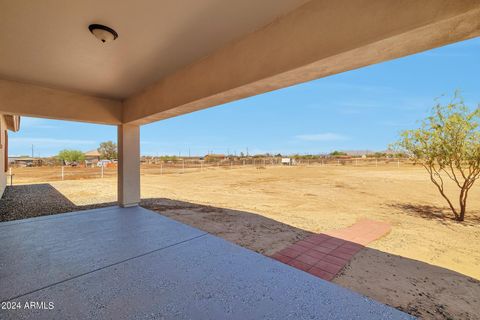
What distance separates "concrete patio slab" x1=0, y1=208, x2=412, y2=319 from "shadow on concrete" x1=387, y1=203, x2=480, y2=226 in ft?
14.9

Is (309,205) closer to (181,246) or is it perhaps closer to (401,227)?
(401,227)

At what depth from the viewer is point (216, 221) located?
4215 mm

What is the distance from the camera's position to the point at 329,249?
9.67 ft

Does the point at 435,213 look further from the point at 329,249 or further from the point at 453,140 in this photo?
the point at 329,249

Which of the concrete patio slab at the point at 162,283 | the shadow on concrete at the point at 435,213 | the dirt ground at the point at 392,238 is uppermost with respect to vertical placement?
the concrete patio slab at the point at 162,283

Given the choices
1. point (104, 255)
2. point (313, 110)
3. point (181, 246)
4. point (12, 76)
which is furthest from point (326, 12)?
point (313, 110)

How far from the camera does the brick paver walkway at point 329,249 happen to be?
7.94ft

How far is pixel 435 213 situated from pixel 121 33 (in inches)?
291

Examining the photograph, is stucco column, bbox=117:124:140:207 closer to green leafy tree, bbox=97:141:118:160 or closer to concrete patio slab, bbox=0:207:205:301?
concrete patio slab, bbox=0:207:205:301

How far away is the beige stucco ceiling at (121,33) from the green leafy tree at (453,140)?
5.02m

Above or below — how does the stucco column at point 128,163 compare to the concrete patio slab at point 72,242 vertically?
above

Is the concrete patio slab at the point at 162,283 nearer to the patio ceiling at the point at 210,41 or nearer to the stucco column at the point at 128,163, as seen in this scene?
the stucco column at the point at 128,163

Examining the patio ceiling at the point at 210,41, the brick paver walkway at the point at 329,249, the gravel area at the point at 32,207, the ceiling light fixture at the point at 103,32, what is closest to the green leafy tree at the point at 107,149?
the gravel area at the point at 32,207

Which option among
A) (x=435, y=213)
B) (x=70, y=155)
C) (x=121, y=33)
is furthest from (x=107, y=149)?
(x=435, y=213)
